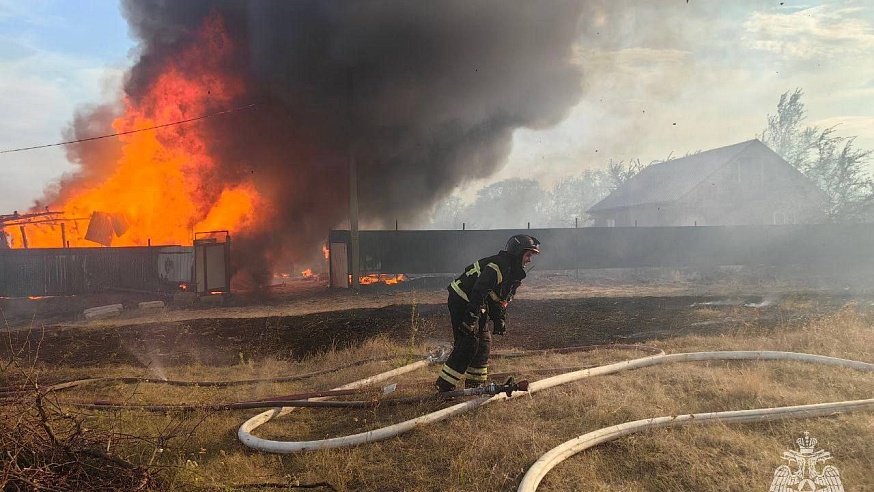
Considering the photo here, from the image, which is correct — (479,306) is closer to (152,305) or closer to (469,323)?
(469,323)

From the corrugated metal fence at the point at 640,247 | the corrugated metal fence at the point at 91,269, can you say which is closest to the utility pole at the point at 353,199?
the corrugated metal fence at the point at 640,247

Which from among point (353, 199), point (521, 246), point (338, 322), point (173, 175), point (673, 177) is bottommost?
point (338, 322)

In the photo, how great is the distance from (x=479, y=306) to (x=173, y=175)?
58.6ft

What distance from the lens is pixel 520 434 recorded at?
4.18m

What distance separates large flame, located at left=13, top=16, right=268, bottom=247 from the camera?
1800 cm

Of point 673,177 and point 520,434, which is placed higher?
point 673,177

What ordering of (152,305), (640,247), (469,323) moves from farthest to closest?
(640,247), (152,305), (469,323)

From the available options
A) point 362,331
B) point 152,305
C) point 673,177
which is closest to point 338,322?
point 362,331

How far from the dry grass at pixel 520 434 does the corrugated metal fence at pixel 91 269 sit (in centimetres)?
1024

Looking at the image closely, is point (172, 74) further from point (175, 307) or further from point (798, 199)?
point (798, 199)

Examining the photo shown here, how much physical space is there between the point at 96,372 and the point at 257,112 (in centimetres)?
1375

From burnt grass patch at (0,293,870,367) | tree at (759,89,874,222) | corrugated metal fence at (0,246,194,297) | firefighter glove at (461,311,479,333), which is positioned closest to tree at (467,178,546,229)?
tree at (759,89,874,222)

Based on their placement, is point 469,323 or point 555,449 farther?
point 469,323

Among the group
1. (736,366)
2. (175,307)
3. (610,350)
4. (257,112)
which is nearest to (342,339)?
(610,350)
